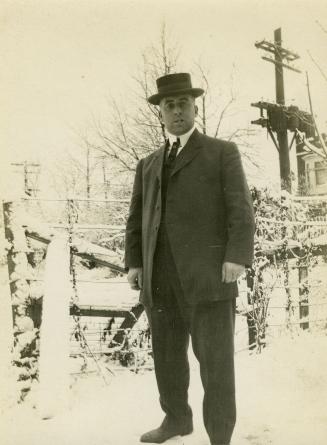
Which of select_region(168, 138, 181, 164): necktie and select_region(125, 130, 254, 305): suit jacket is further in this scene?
select_region(168, 138, 181, 164): necktie

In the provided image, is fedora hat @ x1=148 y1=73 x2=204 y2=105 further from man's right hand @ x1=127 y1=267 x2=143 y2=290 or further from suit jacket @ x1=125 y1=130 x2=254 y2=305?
man's right hand @ x1=127 y1=267 x2=143 y2=290

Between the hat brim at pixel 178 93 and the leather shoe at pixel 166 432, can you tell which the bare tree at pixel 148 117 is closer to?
the hat brim at pixel 178 93

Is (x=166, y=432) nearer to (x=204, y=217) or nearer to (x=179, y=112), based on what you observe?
(x=204, y=217)

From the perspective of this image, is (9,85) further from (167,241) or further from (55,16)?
(167,241)

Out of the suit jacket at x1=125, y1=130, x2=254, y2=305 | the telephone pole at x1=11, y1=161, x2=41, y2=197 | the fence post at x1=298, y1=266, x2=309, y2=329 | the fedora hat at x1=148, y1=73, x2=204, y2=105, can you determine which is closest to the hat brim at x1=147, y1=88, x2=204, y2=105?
the fedora hat at x1=148, y1=73, x2=204, y2=105

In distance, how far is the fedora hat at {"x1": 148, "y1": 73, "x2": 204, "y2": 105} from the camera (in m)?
2.40

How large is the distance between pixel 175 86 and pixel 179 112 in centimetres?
14

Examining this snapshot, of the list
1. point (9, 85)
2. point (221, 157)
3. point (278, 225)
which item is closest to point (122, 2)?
point (9, 85)

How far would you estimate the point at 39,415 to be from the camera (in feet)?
9.02

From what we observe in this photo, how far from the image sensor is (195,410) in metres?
2.74

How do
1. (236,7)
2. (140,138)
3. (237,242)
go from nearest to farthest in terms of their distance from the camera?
1. (237,242)
2. (236,7)
3. (140,138)

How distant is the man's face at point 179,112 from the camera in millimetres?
2430

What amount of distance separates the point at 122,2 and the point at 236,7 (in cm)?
79

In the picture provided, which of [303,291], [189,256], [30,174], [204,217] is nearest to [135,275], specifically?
[189,256]
